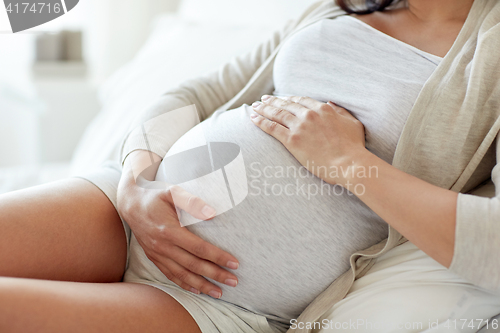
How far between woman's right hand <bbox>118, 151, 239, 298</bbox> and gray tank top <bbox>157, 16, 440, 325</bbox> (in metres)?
0.02

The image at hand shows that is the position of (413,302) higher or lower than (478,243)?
lower

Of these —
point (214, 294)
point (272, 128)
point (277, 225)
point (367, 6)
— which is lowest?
point (214, 294)

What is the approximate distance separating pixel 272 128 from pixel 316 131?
82 millimetres

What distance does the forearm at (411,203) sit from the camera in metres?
0.54

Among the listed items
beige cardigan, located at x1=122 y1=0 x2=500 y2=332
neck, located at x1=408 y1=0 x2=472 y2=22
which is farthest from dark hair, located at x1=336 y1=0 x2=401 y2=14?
beige cardigan, located at x1=122 y1=0 x2=500 y2=332

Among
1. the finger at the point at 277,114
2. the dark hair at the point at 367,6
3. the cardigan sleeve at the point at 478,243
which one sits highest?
the dark hair at the point at 367,6

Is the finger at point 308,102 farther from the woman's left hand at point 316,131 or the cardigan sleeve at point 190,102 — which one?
the cardigan sleeve at point 190,102

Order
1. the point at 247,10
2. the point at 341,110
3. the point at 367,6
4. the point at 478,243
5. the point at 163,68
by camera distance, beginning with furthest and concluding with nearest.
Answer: the point at 247,10, the point at 163,68, the point at 367,6, the point at 341,110, the point at 478,243

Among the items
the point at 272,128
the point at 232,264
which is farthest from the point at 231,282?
the point at 272,128

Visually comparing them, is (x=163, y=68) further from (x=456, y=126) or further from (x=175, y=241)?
(x=456, y=126)

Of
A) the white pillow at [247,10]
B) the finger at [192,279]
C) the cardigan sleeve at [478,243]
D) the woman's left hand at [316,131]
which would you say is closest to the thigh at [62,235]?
the finger at [192,279]

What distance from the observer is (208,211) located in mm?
654

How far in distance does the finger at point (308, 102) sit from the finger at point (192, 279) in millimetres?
364

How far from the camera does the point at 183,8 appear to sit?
209cm
